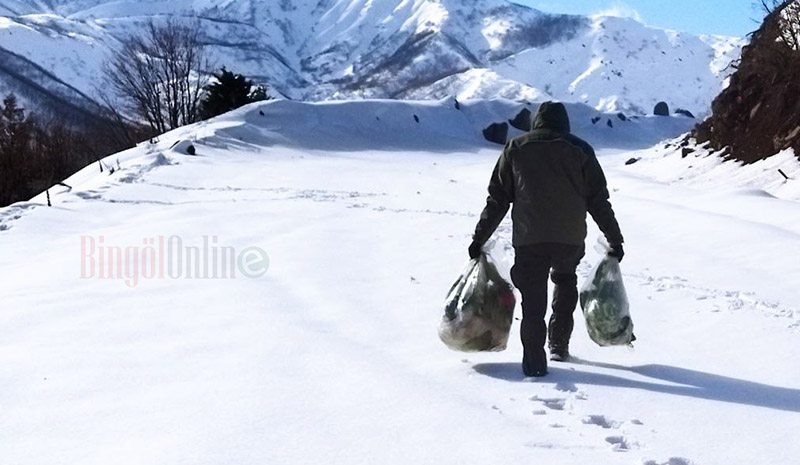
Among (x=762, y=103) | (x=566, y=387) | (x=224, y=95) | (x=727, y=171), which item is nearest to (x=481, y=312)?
(x=566, y=387)

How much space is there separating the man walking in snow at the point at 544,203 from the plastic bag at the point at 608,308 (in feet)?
1.18

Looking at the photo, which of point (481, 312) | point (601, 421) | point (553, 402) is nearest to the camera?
point (601, 421)

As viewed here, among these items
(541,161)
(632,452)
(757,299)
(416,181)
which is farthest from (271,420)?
(416,181)

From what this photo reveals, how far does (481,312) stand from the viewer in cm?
426

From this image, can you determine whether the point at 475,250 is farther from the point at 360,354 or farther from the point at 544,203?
the point at 360,354

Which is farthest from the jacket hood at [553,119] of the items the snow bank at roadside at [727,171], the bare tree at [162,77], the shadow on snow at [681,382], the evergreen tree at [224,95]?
the bare tree at [162,77]

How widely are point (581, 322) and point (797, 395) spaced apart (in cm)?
190

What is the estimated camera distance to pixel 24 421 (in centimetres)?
334

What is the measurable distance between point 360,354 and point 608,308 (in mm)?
1479

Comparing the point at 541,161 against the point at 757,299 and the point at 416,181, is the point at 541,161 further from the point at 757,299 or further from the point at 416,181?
the point at 416,181

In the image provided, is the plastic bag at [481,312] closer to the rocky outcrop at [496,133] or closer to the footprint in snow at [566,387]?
the footprint in snow at [566,387]

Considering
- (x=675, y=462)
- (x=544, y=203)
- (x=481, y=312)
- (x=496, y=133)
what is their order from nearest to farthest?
(x=675, y=462), (x=544, y=203), (x=481, y=312), (x=496, y=133)

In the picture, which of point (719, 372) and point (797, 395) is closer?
point (797, 395)

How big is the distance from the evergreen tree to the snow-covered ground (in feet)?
90.4
